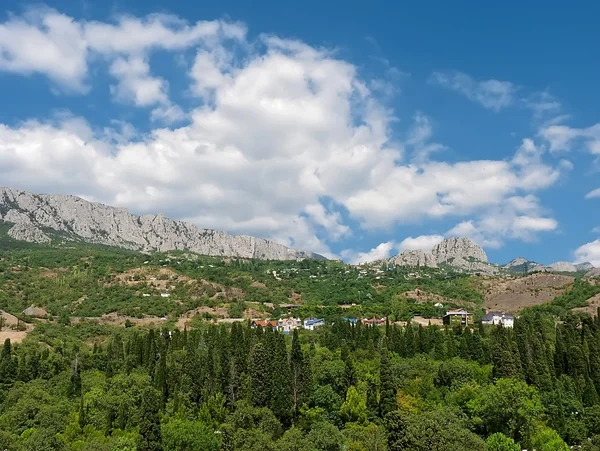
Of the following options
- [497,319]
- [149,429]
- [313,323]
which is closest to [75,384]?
[149,429]

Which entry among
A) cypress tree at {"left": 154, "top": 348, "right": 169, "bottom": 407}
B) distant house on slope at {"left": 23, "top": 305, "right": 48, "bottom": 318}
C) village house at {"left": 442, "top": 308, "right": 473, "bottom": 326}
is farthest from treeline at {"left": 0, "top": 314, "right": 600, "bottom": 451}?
distant house on slope at {"left": 23, "top": 305, "right": 48, "bottom": 318}

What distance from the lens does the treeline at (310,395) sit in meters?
44.0

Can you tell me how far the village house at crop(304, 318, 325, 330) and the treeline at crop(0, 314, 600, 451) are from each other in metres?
33.8

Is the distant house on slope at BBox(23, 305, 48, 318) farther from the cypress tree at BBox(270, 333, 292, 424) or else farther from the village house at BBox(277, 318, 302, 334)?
the cypress tree at BBox(270, 333, 292, 424)

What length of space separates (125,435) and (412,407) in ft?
90.7

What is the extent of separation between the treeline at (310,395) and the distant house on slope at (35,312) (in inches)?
1612

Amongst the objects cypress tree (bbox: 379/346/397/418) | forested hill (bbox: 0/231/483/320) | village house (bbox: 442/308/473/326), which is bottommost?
cypress tree (bbox: 379/346/397/418)

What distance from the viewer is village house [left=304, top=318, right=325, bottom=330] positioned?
11609cm

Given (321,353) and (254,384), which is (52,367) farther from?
(321,353)

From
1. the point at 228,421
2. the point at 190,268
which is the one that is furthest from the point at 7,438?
the point at 190,268

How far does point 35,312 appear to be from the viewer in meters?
121

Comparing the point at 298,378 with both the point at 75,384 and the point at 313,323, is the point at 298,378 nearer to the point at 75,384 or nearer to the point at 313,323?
the point at 75,384

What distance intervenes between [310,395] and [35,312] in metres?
86.9

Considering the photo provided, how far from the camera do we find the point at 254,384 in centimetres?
6050
